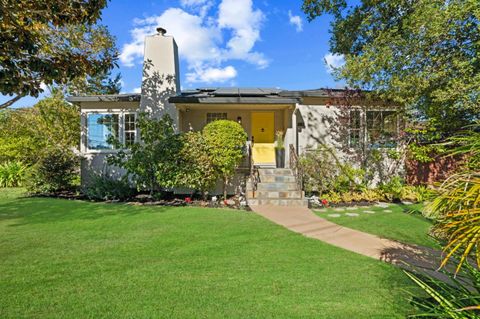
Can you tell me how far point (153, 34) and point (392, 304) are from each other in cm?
1216

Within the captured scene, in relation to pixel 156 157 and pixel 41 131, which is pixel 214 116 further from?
pixel 41 131

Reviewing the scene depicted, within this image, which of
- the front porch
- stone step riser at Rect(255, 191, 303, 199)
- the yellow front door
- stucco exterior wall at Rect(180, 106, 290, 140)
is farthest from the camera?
the yellow front door

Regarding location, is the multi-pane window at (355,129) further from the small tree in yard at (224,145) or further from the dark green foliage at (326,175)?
the small tree in yard at (224,145)

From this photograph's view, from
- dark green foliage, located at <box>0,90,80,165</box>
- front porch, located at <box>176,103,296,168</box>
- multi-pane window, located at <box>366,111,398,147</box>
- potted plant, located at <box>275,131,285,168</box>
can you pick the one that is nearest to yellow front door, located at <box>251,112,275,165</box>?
front porch, located at <box>176,103,296,168</box>

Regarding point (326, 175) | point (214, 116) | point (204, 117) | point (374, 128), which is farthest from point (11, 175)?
point (374, 128)

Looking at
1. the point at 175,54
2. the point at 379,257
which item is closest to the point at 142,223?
the point at 379,257

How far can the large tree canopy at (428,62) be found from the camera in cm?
789

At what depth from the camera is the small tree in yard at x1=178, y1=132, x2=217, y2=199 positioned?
9383 mm

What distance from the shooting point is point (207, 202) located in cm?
975

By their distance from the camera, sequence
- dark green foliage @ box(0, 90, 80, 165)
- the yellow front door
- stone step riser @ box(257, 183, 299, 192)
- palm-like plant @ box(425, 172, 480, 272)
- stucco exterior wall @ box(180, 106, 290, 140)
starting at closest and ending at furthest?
palm-like plant @ box(425, 172, 480, 272) < stone step riser @ box(257, 183, 299, 192) < stucco exterior wall @ box(180, 106, 290, 140) < the yellow front door < dark green foliage @ box(0, 90, 80, 165)

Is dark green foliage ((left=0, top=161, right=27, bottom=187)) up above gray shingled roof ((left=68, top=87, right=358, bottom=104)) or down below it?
below

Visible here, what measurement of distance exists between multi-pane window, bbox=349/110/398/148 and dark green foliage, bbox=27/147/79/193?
1190cm

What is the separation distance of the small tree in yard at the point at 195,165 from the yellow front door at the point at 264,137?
3713mm

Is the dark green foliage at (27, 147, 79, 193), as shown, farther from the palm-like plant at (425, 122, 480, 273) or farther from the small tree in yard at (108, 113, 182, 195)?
the palm-like plant at (425, 122, 480, 273)
